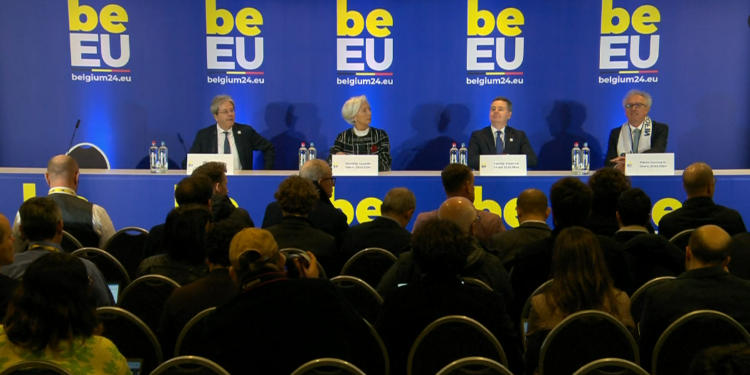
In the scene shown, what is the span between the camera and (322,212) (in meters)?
4.07

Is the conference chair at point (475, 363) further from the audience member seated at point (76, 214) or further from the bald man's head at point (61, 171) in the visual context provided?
the bald man's head at point (61, 171)

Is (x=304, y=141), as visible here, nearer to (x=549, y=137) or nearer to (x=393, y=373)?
(x=549, y=137)

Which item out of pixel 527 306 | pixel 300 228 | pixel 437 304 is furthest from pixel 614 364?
pixel 300 228

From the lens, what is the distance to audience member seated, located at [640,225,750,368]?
2377 millimetres

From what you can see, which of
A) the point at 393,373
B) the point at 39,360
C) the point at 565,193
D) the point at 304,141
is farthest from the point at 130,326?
the point at 304,141

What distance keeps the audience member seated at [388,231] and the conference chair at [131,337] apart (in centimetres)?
141

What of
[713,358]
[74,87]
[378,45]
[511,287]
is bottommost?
[511,287]

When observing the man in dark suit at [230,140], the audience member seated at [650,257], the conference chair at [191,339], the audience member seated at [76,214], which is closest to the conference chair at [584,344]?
the audience member seated at [650,257]

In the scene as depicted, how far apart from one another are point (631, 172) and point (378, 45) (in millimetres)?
3273

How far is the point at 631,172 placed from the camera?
5.66 m

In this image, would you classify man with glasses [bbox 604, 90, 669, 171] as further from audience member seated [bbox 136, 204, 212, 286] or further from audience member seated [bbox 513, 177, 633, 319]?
audience member seated [bbox 136, 204, 212, 286]

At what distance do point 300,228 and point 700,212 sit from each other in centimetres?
231

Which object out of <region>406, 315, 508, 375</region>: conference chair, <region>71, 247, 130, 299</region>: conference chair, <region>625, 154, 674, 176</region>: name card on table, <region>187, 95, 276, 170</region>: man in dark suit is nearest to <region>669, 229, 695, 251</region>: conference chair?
<region>406, 315, 508, 375</region>: conference chair

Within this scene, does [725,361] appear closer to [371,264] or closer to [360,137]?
[371,264]
